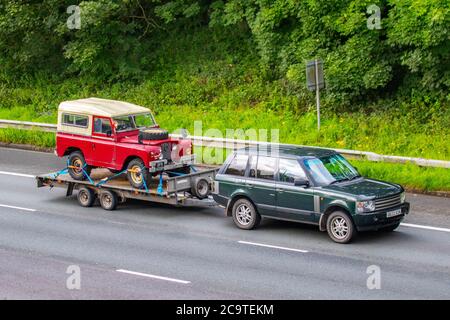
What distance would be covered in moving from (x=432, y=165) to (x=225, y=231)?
6.26 m

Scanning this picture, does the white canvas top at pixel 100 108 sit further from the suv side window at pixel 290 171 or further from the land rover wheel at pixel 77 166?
the suv side window at pixel 290 171

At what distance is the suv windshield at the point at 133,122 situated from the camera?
A: 22469 millimetres

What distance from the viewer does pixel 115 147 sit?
22.1m

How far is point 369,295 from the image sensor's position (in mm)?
15672

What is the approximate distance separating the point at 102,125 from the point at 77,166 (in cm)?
123

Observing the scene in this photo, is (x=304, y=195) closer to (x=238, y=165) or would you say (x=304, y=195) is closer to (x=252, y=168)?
(x=252, y=168)

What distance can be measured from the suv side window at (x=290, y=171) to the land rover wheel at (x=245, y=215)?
948mm

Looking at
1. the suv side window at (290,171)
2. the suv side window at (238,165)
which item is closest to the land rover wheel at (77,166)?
the suv side window at (238,165)

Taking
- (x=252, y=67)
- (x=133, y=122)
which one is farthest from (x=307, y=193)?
(x=252, y=67)

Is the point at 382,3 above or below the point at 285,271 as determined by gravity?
above

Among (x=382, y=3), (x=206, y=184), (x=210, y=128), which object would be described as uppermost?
(x=382, y=3)

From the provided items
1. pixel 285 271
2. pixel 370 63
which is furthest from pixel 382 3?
pixel 285 271

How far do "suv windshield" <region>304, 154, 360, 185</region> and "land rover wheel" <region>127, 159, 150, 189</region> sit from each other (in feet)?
13.3
